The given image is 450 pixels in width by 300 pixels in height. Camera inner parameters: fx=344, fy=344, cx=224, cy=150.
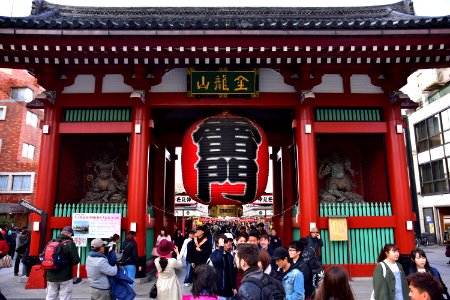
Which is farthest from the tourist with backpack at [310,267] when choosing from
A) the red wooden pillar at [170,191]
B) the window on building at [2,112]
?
the window on building at [2,112]

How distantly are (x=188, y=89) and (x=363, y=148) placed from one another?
6.50 m

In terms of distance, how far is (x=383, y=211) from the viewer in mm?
9875

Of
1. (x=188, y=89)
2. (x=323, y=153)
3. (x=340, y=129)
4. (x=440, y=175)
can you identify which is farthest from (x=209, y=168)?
(x=440, y=175)

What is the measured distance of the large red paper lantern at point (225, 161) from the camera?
8883mm

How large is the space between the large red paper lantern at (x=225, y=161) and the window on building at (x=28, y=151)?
25984 millimetres

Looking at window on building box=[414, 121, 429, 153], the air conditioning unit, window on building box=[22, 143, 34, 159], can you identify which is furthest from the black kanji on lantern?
the air conditioning unit

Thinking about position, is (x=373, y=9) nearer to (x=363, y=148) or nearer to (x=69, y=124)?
(x=363, y=148)

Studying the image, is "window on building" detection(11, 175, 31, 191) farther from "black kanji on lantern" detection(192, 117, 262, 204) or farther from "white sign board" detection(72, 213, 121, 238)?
"black kanji on lantern" detection(192, 117, 262, 204)

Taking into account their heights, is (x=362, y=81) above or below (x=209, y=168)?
above

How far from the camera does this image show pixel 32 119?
31.3 m

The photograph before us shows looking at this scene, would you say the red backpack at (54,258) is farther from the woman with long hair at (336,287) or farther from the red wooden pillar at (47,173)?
the woman with long hair at (336,287)

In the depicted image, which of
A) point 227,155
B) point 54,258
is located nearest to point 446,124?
point 227,155

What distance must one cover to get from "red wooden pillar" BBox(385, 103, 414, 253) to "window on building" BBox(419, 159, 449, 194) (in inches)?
701

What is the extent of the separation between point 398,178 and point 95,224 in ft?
28.0
